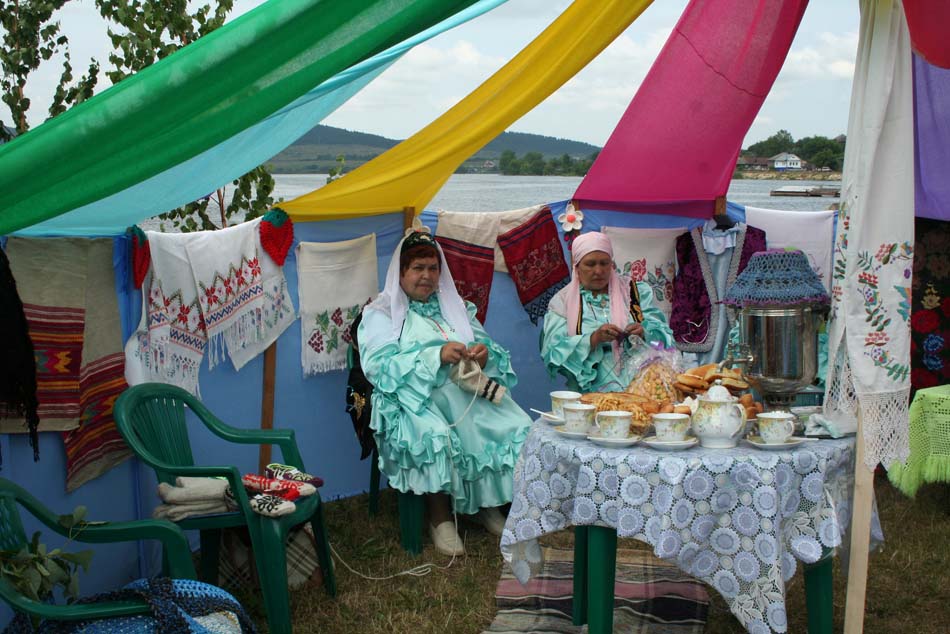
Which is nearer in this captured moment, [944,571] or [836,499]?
[836,499]

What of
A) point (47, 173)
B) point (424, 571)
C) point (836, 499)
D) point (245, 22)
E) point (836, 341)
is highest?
point (245, 22)

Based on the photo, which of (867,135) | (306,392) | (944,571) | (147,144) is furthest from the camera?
(306,392)

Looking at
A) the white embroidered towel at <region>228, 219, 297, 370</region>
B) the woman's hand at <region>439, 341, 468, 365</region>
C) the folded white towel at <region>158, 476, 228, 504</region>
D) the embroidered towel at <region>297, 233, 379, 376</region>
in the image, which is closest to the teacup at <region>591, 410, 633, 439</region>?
the folded white towel at <region>158, 476, 228, 504</region>

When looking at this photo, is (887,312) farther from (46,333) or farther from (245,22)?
(46,333)

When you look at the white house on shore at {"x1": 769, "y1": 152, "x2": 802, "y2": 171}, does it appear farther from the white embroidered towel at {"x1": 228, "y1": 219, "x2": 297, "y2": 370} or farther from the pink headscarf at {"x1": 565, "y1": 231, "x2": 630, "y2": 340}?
the white embroidered towel at {"x1": 228, "y1": 219, "x2": 297, "y2": 370}

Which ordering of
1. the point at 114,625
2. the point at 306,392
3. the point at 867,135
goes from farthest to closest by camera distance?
the point at 306,392 < the point at 867,135 < the point at 114,625

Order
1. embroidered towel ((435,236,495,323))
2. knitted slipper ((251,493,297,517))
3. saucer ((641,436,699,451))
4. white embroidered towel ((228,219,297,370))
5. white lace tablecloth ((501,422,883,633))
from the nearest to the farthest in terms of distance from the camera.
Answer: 1. white lace tablecloth ((501,422,883,633))
2. saucer ((641,436,699,451))
3. knitted slipper ((251,493,297,517))
4. white embroidered towel ((228,219,297,370))
5. embroidered towel ((435,236,495,323))

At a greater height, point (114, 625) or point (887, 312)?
point (887, 312)

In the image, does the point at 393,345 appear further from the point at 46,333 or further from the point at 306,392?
the point at 46,333

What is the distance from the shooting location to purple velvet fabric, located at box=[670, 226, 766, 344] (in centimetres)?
579

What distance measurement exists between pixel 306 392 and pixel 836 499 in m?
2.92

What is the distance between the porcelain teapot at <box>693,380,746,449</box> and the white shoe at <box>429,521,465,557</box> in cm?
196

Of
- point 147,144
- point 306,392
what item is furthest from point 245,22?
point 306,392

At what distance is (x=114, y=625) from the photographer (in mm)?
2553
